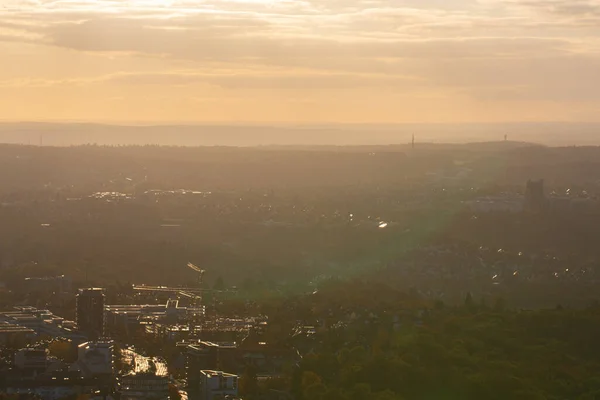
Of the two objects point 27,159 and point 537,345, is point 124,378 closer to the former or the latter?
point 537,345

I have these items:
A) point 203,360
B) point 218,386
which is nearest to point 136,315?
point 203,360

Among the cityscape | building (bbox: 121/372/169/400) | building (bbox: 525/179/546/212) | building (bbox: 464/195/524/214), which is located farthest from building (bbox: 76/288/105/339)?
building (bbox: 525/179/546/212)

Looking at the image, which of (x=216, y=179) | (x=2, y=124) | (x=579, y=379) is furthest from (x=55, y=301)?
(x=2, y=124)

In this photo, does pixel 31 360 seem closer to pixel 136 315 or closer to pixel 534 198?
pixel 136 315

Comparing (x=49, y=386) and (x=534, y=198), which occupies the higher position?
(x=534, y=198)

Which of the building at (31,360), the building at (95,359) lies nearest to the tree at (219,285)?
the building at (95,359)

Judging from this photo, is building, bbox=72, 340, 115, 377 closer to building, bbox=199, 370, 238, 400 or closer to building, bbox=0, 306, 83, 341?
building, bbox=199, 370, 238, 400
